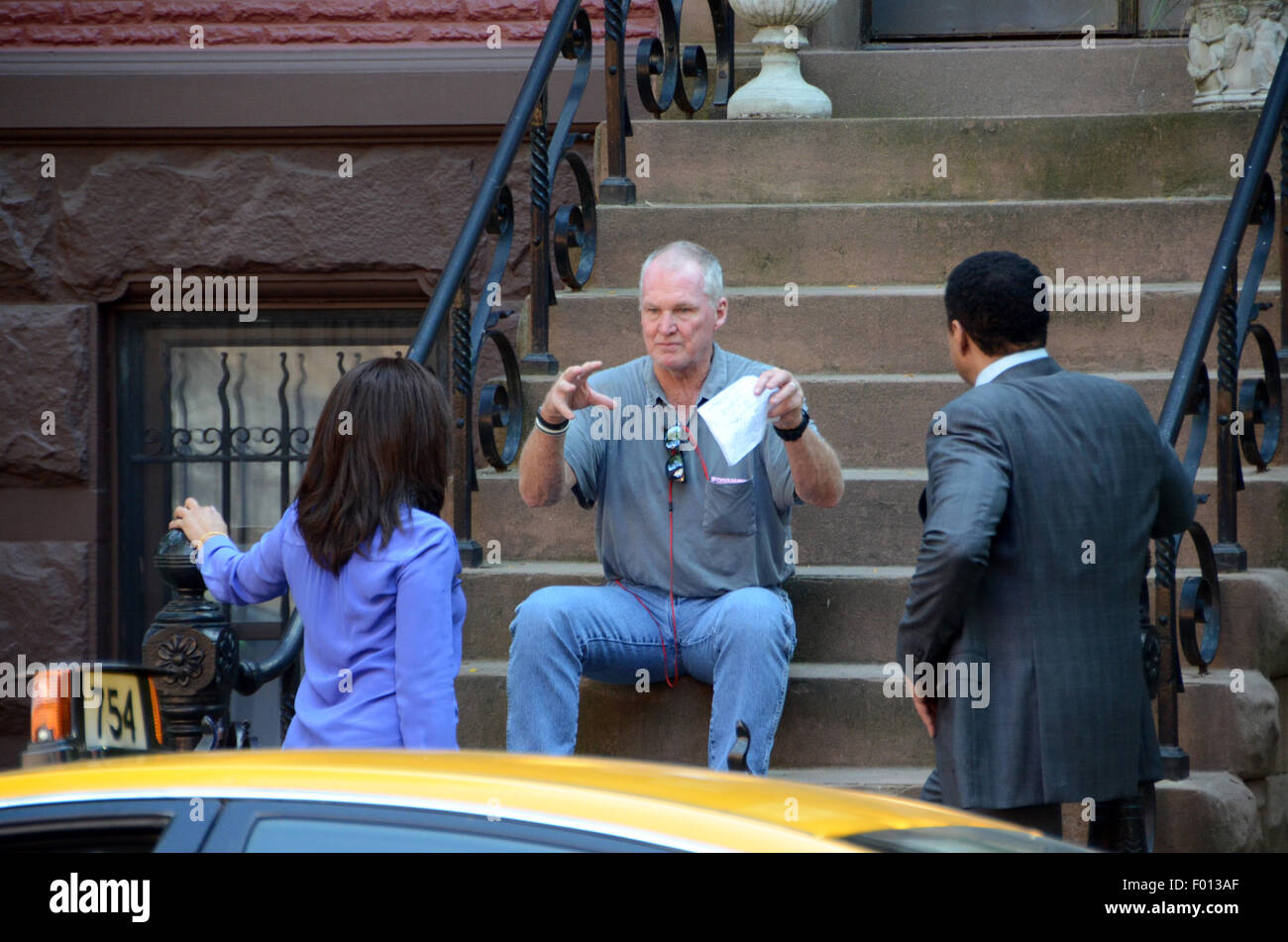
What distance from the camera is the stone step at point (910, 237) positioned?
6332mm

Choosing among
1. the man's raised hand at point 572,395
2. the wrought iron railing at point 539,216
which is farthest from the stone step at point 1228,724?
the wrought iron railing at point 539,216

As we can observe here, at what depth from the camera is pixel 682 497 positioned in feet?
15.9

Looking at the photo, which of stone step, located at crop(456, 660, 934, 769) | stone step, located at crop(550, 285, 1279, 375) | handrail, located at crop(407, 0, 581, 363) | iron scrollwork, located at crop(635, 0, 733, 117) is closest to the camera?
stone step, located at crop(456, 660, 934, 769)

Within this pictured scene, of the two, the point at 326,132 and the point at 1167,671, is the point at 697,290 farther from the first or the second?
the point at 326,132

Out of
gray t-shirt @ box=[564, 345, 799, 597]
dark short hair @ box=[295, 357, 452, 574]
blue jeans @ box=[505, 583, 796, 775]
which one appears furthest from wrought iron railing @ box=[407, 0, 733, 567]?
dark short hair @ box=[295, 357, 452, 574]

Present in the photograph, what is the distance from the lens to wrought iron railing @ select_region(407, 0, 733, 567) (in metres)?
5.60

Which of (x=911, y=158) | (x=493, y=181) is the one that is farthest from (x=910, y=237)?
(x=493, y=181)

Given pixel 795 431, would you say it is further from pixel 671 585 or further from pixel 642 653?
pixel 642 653

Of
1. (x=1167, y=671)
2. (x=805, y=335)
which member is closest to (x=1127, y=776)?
(x=1167, y=671)

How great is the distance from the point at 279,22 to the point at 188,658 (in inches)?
172

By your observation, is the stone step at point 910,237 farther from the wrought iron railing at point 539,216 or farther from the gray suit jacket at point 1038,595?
the gray suit jacket at point 1038,595

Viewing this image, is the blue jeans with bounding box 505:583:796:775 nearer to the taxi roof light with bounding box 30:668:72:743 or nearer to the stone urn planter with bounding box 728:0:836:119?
the taxi roof light with bounding box 30:668:72:743

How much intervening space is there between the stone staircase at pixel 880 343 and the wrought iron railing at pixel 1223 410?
0.44 feet

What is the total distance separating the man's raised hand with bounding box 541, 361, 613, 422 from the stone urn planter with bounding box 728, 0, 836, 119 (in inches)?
112
